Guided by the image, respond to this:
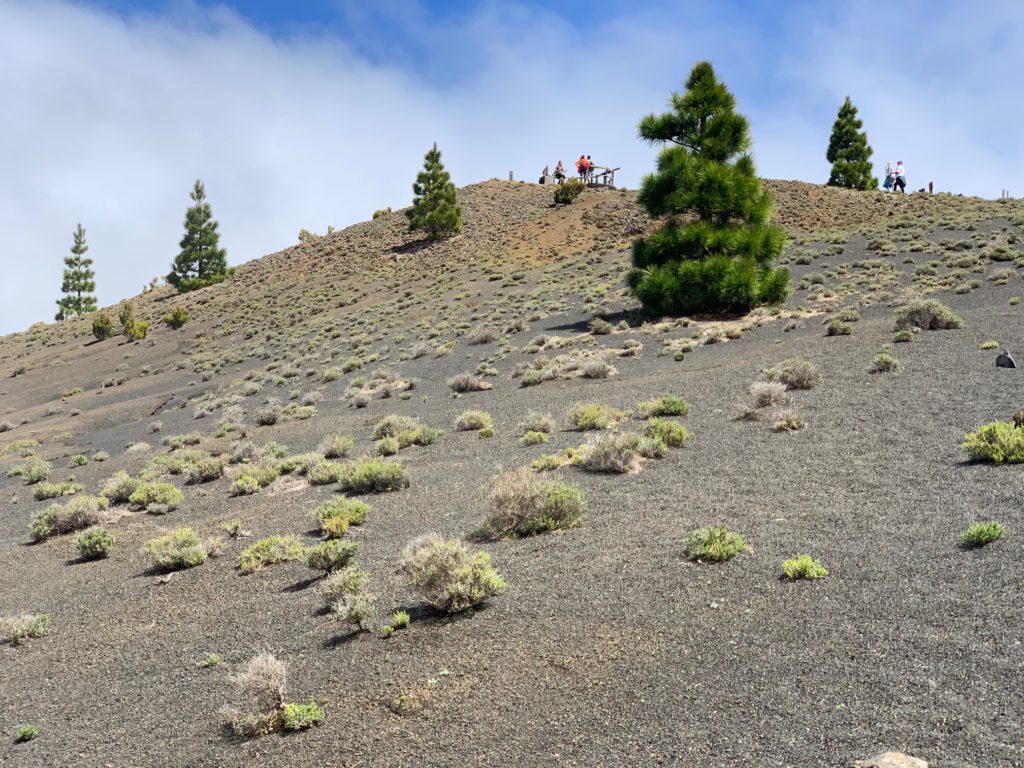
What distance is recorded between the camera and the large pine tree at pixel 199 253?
59594 millimetres

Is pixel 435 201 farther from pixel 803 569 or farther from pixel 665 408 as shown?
pixel 803 569

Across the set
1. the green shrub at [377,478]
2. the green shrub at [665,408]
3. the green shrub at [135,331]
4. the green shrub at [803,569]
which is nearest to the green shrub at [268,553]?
the green shrub at [377,478]

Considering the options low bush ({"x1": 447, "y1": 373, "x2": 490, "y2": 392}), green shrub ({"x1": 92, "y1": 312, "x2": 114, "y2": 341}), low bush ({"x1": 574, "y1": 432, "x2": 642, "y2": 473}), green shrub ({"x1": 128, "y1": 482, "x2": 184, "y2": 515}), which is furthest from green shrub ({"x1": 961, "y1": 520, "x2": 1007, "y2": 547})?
green shrub ({"x1": 92, "y1": 312, "x2": 114, "y2": 341})

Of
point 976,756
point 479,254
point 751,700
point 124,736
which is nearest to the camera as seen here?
point 976,756

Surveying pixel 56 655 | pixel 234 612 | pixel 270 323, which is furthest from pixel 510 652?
pixel 270 323

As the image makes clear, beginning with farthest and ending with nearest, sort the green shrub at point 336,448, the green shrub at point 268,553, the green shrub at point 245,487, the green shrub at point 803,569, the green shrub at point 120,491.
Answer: the green shrub at point 336,448
the green shrub at point 120,491
the green shrub at point 245,487
the green shrub at point 268,553
the green shrub at point 803,569

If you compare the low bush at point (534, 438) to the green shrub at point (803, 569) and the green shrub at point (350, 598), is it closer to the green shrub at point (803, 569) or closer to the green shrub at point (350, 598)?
the green shrub at point (350, 598)

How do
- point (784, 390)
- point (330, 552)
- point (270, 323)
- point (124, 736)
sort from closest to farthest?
1. point (124, 736)
2. point (330, 552)
3. point (784, 390)
4. point (270, 323)

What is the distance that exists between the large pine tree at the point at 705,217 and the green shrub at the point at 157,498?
16.6 meters

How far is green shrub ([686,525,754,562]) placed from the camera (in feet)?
22.1

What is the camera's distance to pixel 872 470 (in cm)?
865

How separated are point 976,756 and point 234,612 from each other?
260 inches

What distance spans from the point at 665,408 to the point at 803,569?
277 inches

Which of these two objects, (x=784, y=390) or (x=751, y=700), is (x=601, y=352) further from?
(x=751, y=700)
